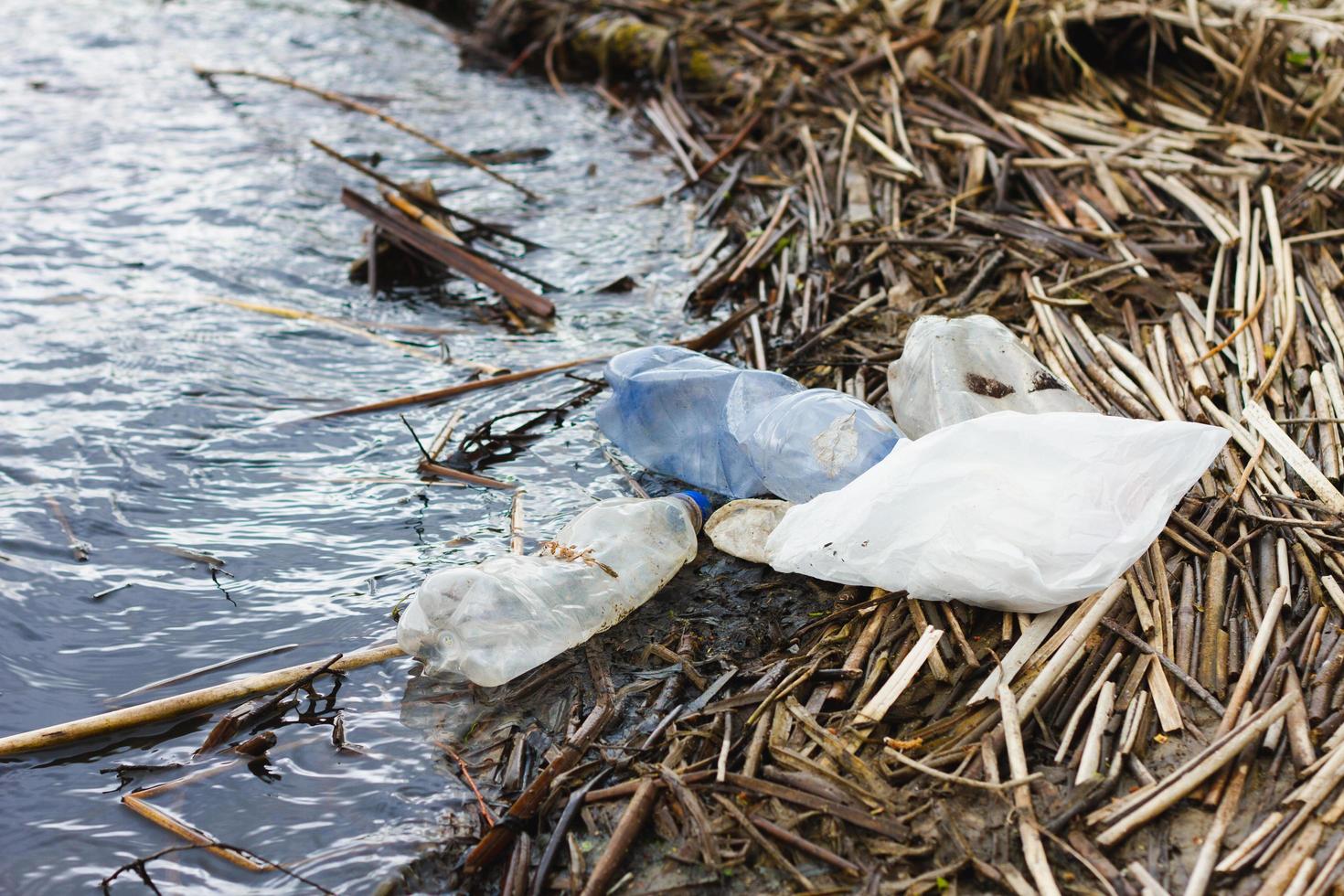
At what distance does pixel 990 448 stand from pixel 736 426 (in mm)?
887

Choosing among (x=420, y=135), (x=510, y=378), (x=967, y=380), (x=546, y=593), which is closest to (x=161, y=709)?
(x=546, y=593)

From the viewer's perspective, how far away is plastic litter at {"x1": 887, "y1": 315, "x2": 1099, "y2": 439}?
10.2 feet

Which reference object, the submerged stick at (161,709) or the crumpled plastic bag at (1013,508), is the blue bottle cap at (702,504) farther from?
the submerged stick at (161,709)

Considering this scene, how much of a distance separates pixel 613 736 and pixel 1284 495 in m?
1.88

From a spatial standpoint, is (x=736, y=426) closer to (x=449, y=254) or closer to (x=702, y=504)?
(x=702, y=504)

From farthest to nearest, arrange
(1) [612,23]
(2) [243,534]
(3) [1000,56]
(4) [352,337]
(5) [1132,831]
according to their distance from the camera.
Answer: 1. (1) [612,23]
2. (3) [1000,56]
3. (4) [352,337]
4. (2) [243,534]
5. (5) [1132,831]

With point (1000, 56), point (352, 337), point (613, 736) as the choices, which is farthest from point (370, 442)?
point (1000, 56)

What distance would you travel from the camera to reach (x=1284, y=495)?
2840 mm

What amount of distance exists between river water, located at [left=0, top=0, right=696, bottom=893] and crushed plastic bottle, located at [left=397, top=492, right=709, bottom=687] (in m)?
0.18

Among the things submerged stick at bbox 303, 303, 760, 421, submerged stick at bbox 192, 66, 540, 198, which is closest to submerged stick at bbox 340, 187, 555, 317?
submerged stick at bbox 303, 303, 760, 421

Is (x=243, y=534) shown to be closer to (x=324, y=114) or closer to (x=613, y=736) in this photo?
(x=613, y=736)

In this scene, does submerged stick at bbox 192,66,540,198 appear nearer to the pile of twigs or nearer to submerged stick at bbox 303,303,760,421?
the pile of twigs

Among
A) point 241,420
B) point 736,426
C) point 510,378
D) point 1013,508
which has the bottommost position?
point 241,420

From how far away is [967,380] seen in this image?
3143 millimetres
